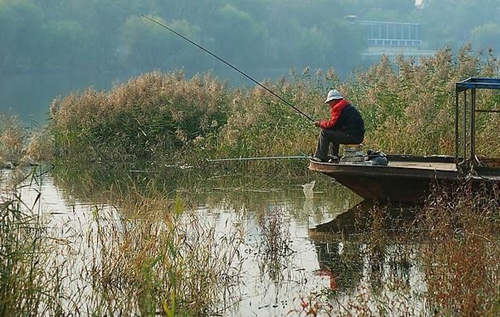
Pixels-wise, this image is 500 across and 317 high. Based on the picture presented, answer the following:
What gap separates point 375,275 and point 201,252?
1.71 m

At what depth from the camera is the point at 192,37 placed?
7200 cm

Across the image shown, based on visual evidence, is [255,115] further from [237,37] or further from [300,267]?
[237,37]

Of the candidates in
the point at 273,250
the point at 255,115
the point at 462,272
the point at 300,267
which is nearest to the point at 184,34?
the point at 255,115

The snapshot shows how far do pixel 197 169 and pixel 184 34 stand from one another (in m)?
51.1

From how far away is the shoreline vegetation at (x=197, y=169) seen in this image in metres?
7.98

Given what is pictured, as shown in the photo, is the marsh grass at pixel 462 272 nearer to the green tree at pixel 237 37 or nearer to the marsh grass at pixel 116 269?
the marsh grass at pixel 116 269

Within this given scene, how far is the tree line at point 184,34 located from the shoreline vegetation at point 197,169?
142 feet

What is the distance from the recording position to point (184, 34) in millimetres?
69562

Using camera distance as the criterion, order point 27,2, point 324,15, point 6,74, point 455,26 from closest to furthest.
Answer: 1. point 6,74
2. point 27,2
3. point 324,15
4. point 455,26

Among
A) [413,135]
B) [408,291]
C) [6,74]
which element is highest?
[6,74]

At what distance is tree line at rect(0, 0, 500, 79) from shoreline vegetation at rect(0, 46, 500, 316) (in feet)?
142

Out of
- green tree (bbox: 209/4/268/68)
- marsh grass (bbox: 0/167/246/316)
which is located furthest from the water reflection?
green tree (bbox: 209/4/268/68)

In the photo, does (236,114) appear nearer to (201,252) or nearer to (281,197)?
(281,197)

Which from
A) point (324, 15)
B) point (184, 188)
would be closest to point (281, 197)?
point (184, 188)
